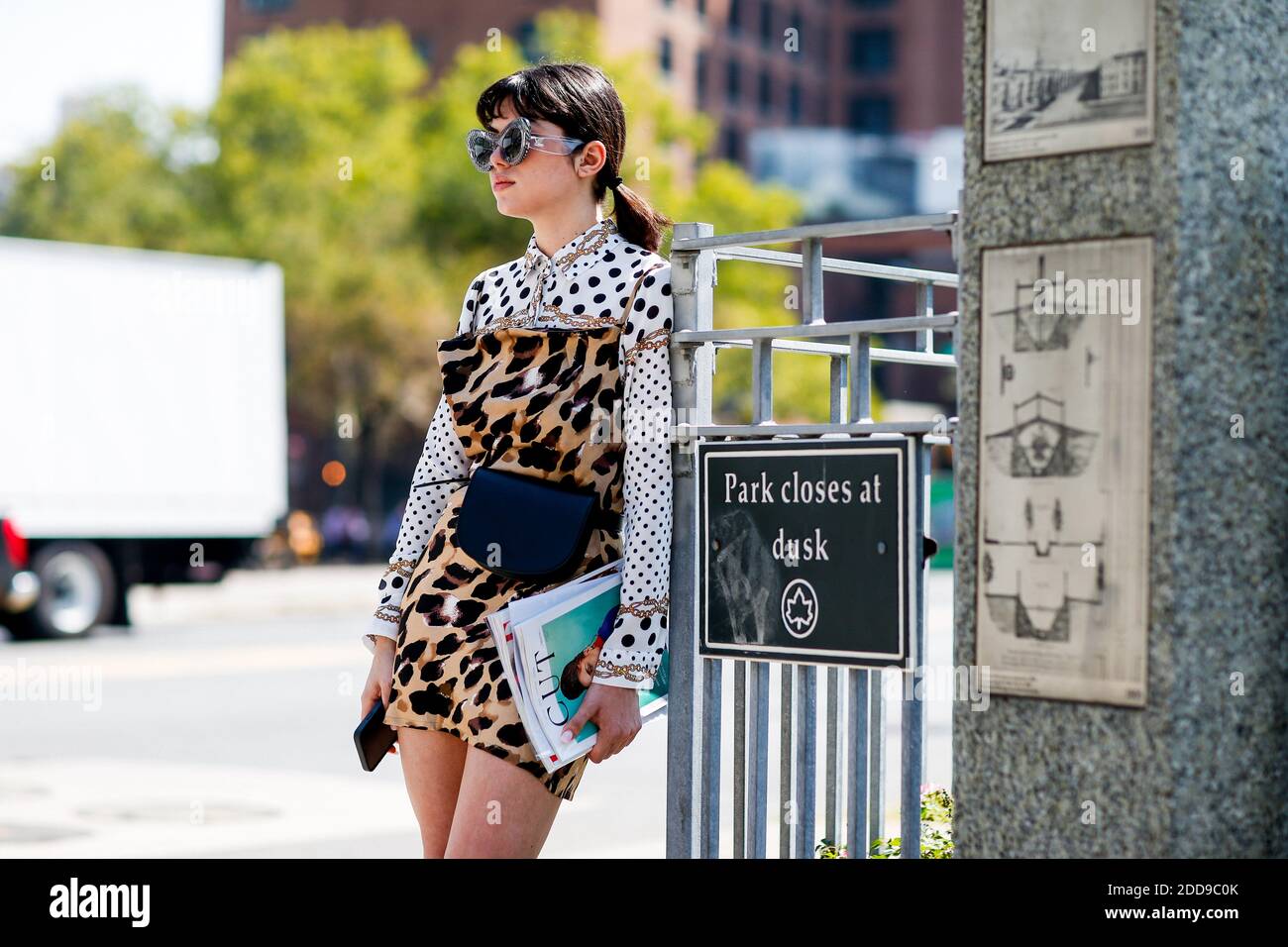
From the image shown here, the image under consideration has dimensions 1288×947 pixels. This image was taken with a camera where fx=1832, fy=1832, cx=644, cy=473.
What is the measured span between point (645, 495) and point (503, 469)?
0.89 ft

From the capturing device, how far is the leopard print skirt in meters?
3.25

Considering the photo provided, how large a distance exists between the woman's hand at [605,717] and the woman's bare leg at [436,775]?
0.26 m

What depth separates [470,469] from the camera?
3523 millimetres

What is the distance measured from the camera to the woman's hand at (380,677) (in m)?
3.42

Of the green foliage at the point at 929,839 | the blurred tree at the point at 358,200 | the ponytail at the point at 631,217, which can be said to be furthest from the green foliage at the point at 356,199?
the ponytail at the point at 631,217

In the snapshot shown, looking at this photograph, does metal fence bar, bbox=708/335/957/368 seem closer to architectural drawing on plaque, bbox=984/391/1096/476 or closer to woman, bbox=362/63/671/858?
woman, bbox=362/63/671/858

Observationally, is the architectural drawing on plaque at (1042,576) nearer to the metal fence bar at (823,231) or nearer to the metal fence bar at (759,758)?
the metal fence bar at (823,231)

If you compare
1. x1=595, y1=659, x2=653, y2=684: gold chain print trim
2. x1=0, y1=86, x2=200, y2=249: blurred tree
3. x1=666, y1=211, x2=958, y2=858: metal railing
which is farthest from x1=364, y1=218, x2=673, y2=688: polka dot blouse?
x1=0, y1=86, x2=200, y2=249: blurred tree

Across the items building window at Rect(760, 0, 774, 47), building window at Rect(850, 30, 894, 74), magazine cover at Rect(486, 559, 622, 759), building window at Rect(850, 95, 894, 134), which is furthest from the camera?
building window at Rect(850, 95, 894, 134)

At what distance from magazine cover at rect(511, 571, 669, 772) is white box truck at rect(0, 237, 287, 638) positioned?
15629 mm

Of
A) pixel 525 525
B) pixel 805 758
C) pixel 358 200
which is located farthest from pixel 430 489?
pixel 358 200

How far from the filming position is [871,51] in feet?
252
